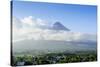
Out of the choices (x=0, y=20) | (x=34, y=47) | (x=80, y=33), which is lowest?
(x=34, y=47)

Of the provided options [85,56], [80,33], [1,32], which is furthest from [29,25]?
[85,56]

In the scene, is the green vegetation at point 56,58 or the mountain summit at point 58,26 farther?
the mountain summit at point 58,26

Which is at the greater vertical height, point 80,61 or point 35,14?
point 35,14

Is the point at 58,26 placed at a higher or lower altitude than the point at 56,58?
higher

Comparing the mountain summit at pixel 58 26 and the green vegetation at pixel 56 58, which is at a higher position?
the mountain summit at pixel 58 26

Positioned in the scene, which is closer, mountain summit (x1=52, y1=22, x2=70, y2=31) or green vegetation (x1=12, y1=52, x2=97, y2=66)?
green vegetation (x1=12, y1=52, x2=97, y2=66)

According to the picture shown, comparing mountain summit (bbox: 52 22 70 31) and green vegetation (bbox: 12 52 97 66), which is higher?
mountain summit (bbox: 52 22 70 31)

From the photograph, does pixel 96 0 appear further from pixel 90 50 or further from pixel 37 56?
pixel 37 56

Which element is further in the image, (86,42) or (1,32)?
(86,42)
